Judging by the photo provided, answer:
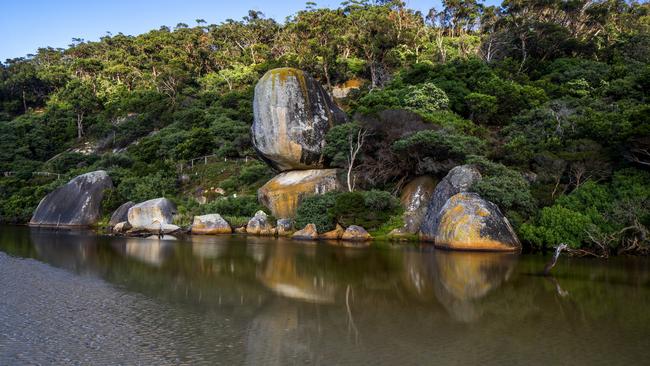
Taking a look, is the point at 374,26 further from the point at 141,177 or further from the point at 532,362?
the point at 532,362

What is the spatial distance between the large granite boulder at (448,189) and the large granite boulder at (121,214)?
71.0 ft

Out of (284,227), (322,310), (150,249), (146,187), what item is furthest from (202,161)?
(322,310)

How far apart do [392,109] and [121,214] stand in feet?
68.4

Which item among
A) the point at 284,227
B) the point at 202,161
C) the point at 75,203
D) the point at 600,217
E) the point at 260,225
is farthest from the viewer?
the point at 202,161

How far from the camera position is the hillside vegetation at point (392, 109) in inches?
952

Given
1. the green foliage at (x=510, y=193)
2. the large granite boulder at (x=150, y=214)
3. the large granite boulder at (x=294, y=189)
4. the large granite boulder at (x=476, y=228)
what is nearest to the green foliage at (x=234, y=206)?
the large granite boulder at (x=294, y=189)

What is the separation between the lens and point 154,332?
9547 mm

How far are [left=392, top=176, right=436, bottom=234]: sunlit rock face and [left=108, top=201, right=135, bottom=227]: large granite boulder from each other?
1985cm

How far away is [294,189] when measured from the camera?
106 ft

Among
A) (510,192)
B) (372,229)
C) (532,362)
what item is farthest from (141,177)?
(532,362)

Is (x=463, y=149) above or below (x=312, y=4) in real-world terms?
below

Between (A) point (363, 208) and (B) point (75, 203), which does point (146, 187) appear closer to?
(B) point (75, 203)

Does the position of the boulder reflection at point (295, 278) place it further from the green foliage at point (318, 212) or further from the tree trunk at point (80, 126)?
the tree trunk at point (80, 126)

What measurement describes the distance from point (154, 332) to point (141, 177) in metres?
35.6
